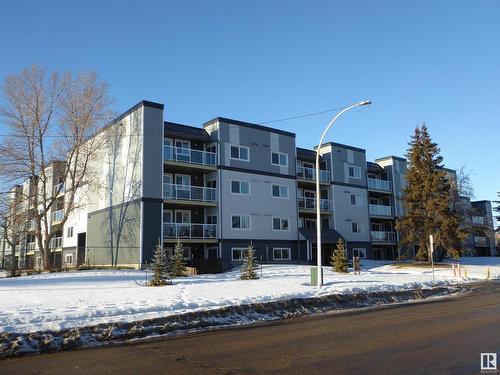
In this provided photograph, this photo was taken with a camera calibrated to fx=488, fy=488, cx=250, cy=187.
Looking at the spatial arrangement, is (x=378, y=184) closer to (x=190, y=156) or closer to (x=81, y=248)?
(x=190, y=156)

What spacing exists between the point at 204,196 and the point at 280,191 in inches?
304

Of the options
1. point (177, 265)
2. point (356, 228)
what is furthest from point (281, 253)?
point (177, 265)

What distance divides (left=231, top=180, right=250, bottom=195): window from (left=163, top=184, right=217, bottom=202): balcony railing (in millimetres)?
1688

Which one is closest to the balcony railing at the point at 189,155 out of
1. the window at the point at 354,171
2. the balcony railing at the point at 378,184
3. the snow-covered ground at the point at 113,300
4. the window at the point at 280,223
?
the window at the point at 280,223

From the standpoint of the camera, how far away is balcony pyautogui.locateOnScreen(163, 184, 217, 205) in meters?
35.5

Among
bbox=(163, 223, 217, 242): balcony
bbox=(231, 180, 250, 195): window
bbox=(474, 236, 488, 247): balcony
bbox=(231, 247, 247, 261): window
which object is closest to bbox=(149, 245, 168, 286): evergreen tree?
bbox=(163, 223, 217, 242): balcony

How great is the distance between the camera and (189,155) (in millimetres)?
36750

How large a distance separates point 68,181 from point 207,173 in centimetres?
1388

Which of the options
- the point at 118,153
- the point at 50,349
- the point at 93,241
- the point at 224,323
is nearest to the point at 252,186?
the point at 118,153

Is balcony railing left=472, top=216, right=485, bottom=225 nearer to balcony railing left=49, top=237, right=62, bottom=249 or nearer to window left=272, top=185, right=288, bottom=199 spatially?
window left=272, top=185, right=288, bottom=199

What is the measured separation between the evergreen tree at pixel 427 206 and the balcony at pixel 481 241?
110ft

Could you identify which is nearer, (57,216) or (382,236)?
(57,216)

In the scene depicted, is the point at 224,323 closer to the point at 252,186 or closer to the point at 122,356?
the point at 122,356

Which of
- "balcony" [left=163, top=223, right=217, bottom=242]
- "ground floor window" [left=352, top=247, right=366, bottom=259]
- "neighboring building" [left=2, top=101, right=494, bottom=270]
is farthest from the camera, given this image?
"ground floor window" [left=352, top=247, right=366, bottom=259]
